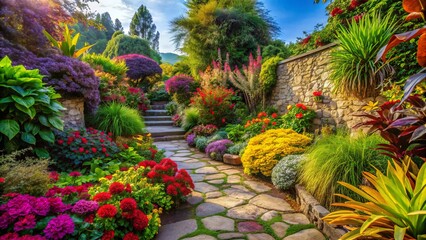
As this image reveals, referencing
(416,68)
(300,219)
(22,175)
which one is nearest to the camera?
(22,175)

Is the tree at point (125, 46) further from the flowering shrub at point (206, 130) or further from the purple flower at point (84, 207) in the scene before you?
the purple flower at point (84, 207)

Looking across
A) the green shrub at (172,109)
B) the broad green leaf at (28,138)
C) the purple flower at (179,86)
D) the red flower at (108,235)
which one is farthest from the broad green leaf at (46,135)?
the green shrub at (172,109)

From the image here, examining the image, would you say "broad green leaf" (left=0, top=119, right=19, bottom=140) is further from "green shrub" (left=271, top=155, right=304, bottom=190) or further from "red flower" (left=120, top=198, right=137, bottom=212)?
"green shrub" (left=271, top=155, right=304, bottom=190)

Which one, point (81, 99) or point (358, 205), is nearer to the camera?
point (358, 205)

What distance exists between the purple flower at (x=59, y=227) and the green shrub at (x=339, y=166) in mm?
2017

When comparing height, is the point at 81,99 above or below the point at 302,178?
above

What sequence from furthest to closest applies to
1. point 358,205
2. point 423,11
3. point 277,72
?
1. point 277,72
2. point 358,205
3. point 423,11

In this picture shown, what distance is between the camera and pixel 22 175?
1.77 m

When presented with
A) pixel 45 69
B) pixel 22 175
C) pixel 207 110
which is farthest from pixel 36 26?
pixel 207 110

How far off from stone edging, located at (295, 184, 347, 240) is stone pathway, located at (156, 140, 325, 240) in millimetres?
66

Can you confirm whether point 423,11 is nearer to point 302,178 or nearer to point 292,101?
point 302,178

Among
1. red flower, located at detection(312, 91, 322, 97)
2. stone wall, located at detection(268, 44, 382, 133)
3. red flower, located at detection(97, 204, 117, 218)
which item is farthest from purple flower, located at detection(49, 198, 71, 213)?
red flower, located at detection(312, 91, 322, 97)

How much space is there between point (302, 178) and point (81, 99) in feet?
12.3

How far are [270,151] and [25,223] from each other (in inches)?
108
